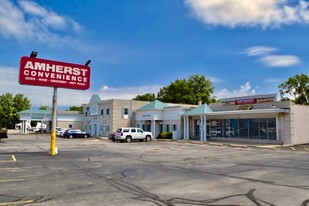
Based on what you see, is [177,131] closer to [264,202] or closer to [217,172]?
[217,172]

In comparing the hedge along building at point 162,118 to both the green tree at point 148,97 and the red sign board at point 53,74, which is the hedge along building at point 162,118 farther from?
the green tree at point 148,97

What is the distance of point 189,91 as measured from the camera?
77.0 metres

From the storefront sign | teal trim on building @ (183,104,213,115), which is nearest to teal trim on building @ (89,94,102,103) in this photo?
teal trim on building @ (183,104,213,115)

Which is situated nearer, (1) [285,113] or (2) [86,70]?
(2) [86,70]

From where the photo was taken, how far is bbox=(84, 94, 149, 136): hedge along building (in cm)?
5047

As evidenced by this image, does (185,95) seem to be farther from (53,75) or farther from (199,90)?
(53,75)

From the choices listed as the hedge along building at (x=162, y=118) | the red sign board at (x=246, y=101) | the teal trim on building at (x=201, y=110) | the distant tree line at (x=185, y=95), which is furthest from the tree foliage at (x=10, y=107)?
the red sign board at (x=246, y=101)

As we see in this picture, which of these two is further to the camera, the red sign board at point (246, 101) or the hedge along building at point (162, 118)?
the hedge along building at point (162, 118)

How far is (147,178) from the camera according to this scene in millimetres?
10664

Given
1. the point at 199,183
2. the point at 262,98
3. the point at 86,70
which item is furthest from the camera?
the point at 262,98

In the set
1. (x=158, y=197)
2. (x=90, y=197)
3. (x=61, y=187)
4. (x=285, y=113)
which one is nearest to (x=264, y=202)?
(x=158, y=197)

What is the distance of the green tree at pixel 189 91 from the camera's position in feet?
249

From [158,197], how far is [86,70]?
15243mm

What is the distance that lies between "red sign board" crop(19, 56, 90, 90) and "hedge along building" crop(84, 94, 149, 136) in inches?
1159
